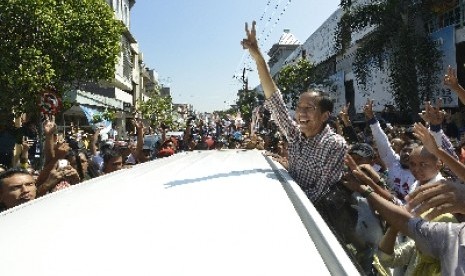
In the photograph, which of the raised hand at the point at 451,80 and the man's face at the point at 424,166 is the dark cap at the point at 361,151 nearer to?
the raised hand at the point at 451,80

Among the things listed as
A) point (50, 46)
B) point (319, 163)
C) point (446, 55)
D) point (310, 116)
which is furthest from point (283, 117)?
point (446, 55)

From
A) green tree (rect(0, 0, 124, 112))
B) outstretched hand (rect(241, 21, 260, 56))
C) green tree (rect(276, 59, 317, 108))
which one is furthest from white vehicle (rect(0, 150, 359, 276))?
green tree (rect(276, 59, 317, 108))

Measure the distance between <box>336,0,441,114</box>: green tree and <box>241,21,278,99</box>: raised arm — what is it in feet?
51.5

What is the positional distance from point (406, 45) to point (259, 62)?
639 inches

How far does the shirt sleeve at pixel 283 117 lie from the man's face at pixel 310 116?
0.39 ft

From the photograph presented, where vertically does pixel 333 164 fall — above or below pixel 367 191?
above

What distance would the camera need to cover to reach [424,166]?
300 cm

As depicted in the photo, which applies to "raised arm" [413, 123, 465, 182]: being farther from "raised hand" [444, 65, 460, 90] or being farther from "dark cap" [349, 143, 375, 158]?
"dark cap" [349, 143, 375, 158]

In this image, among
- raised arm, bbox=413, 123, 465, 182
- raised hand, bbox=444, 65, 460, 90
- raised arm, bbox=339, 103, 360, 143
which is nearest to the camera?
raised arm, bbox=413, 123, 465, 182

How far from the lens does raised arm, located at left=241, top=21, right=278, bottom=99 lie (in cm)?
284

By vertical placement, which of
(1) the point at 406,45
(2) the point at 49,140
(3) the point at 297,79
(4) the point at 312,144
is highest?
(3) the point at 297,79

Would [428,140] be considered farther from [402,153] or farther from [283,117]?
[402,153]

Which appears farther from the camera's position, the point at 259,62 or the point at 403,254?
the point at 259,62

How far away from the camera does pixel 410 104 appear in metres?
17.9
